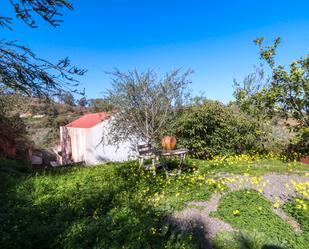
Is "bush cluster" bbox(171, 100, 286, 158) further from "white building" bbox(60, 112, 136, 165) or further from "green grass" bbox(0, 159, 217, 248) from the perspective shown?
"green grass" bbox(0, 159, 217, 248)

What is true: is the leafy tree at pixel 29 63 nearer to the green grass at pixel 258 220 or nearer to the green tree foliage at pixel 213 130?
the green grass at pixel 258 220

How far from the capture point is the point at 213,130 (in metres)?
11.2

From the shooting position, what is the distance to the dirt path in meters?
4.26

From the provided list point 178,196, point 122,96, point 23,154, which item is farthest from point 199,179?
point 23,154

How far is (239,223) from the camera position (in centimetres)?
438

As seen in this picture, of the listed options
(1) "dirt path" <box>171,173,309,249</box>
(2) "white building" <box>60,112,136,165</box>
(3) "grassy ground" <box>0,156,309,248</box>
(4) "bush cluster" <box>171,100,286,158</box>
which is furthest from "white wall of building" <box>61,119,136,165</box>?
(1) "dirt path" <box>171,173,309,249</box>

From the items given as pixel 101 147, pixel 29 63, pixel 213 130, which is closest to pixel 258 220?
pixel 29 63

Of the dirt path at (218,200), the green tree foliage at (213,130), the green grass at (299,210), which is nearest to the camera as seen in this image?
the dirt path at (218,200)

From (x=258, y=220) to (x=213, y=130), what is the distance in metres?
6.93

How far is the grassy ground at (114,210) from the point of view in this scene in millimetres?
3863

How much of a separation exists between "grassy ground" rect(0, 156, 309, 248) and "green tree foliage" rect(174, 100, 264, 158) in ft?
12.3

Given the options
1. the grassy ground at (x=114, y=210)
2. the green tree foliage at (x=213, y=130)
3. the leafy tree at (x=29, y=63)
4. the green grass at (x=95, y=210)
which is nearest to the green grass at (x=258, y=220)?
the grassy ground at (x=114, y=210)

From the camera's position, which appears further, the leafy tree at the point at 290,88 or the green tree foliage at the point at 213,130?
the green tree foliage at the point at 213,130

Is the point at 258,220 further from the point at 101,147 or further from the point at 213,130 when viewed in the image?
the point at 101,147
